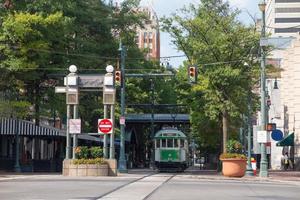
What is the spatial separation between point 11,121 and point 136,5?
1928 centimetres

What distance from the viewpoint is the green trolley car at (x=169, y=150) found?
179 ft

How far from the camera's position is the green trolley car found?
5453 cm

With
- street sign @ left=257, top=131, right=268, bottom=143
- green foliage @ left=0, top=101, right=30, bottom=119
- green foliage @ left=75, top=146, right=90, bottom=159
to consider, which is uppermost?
green foliage @ left=0, top=101, right=30, bottom=119

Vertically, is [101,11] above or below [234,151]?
above

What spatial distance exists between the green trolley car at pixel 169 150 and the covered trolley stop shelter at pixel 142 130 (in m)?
13.8

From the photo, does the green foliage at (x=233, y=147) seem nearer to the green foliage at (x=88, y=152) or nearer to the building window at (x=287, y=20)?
the green foliage at (x=88, y=152)

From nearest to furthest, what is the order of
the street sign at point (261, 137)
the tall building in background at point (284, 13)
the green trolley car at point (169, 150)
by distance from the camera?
1. the street sign at point (261, 137)
2. the green trolley car at point (169, 150)
3. the tall building in background at point (284, 13)

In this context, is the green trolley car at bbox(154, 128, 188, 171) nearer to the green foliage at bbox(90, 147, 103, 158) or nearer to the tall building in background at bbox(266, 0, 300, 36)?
the green foliage at bbox(90, 147, 103, 158)

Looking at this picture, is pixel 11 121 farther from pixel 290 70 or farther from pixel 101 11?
pixel 290 70

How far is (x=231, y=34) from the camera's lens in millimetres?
45719

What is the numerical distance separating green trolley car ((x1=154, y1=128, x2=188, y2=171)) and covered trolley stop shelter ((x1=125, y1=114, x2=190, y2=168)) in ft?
45.3

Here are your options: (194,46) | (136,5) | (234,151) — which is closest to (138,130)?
(136,5)

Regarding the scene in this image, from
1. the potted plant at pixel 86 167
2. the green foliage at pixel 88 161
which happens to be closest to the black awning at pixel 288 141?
the potted plant at pixel 86 167

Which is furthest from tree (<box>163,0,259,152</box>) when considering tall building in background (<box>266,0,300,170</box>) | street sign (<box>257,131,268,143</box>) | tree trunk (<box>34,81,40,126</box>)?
tree trunk (<box>34,81,40,126</box>)
